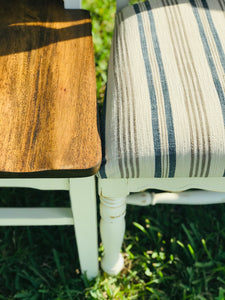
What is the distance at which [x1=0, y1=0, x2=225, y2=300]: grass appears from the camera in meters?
1.00

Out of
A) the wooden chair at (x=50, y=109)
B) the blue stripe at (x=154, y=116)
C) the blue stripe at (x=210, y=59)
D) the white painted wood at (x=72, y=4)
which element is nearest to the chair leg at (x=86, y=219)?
the wooden chair at (x=50, y=109)

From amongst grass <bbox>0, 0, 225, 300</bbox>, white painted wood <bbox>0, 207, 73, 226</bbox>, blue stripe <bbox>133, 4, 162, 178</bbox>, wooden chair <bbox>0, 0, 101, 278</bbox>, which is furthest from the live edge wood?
grass <bbox>0, 0, 225, 300</bbox>

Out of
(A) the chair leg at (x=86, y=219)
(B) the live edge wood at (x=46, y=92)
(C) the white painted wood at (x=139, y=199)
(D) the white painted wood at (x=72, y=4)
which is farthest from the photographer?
(C) the white painted wood at (x=139, y=199)

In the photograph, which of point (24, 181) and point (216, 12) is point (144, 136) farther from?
point (216, 12)

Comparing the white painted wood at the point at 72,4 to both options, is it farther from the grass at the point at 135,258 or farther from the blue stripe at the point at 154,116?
the grass at the point at 135,258

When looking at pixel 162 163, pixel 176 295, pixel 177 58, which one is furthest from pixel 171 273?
pixel 177 58

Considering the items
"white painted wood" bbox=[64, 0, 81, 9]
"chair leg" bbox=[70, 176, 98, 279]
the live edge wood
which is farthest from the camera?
"white painted wood" bbox=[64, 0, 81, 9]

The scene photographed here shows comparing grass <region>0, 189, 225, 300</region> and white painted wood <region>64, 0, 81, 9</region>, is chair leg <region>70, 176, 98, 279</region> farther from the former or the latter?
white painted wood <region>64, 0, 81, 9</region>

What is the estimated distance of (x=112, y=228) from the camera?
817 millimetres

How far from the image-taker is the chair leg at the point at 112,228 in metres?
0.77

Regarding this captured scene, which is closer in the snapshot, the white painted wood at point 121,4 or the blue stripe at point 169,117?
the blue stripe at point 169,117

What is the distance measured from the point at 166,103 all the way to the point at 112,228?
0.32m

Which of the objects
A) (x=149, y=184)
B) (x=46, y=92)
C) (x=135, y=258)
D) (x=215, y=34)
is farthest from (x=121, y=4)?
(x=135, y=258)

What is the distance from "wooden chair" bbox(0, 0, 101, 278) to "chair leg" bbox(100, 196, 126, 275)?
0.03 m
